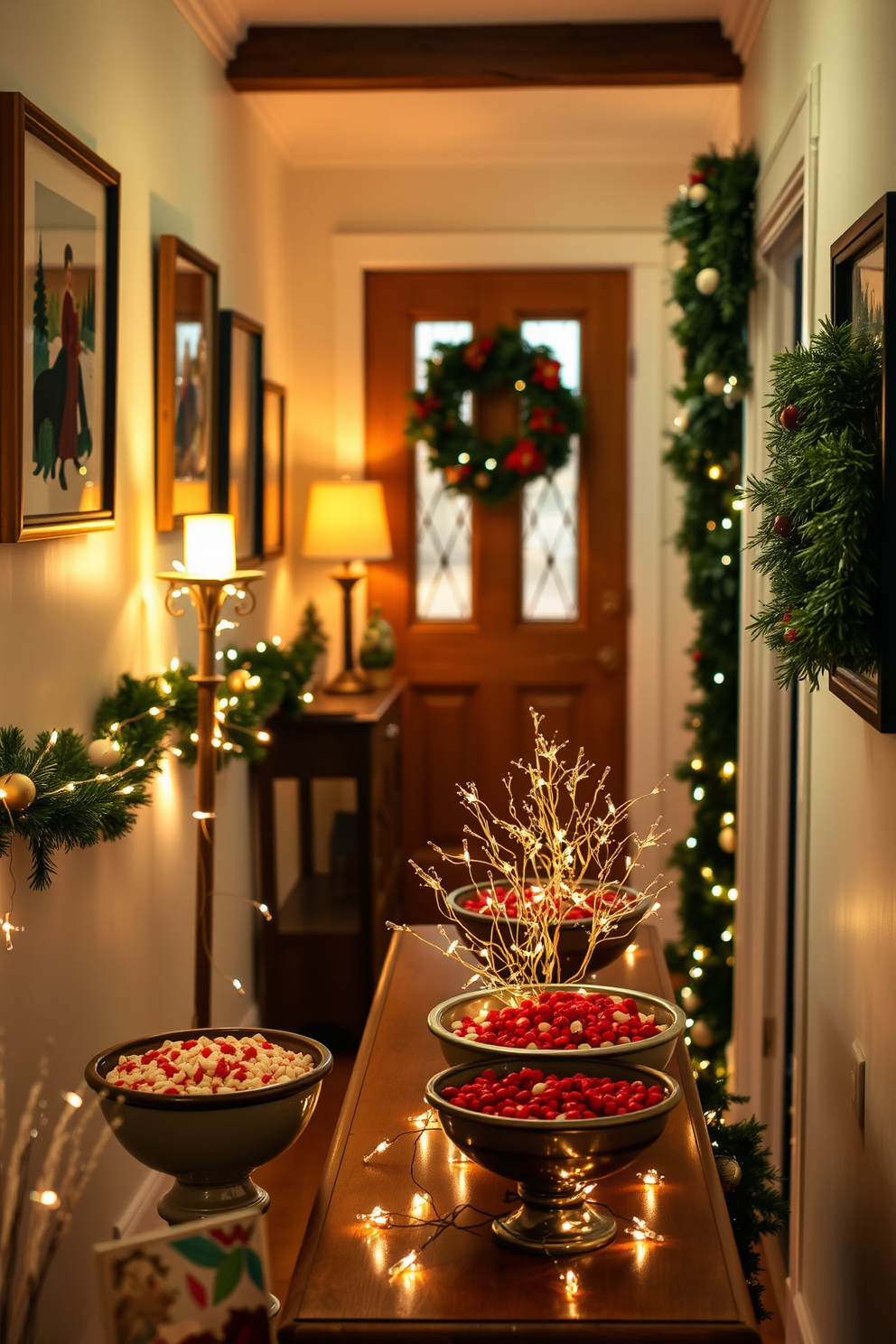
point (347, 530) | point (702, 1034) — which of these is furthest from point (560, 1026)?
point (347, 530)

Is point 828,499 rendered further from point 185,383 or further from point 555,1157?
point 185,383

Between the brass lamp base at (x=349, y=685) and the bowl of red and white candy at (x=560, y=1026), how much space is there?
240cm

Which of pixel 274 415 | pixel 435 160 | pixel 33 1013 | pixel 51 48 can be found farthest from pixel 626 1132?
pixel 435 160

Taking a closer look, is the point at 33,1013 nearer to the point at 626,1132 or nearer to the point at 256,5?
the point at 626,1132

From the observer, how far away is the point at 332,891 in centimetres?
423

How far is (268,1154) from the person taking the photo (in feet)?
5.90

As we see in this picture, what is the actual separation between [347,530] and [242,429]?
698mm

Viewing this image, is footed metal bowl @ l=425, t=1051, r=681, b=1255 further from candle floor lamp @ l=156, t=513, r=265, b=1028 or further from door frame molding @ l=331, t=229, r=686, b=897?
door frame molding @ l=331, t=229, r=686, b=897

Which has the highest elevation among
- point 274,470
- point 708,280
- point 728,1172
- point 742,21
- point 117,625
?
point 742,21

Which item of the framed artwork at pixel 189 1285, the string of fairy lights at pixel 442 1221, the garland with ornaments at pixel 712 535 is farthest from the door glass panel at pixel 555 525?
the framed artwork at pixel 189 1285

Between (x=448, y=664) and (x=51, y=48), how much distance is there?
2839 mm

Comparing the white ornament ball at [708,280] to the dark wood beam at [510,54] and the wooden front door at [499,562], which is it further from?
the wooden front door at [499,562]

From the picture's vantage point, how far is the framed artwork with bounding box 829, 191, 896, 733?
157 cm

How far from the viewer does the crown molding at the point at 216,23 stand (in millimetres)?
3098
